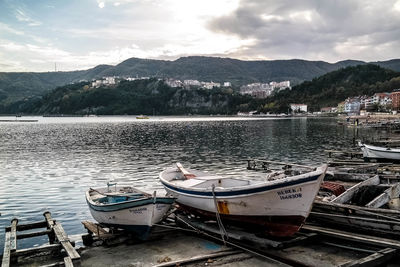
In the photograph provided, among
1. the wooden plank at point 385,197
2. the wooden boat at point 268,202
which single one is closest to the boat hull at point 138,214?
the wooden boat at point 268,202

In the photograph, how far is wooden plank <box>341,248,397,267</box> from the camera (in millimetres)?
8164

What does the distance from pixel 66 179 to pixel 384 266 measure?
26.9 m

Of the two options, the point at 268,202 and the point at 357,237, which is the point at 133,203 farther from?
the point at 357,237

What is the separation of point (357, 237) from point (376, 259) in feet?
5.52

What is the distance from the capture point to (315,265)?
9539mm

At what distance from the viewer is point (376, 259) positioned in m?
8.54

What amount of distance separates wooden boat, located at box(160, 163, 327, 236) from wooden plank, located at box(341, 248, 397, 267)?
7.77 feet

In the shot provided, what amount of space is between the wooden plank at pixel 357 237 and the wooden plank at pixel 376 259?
12.5 inches

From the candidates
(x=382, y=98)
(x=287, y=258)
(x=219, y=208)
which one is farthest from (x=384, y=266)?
(x=382, y=98)

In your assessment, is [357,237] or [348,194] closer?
[357,237]

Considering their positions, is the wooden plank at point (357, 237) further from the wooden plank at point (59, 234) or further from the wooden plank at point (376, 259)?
the wooden plank at point (59, 234)

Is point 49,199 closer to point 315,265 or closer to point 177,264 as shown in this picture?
point 177,264

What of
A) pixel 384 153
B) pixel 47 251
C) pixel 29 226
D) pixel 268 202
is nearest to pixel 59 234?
pixel 47 251

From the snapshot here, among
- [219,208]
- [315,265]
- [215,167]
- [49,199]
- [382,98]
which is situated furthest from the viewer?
[382,98]
